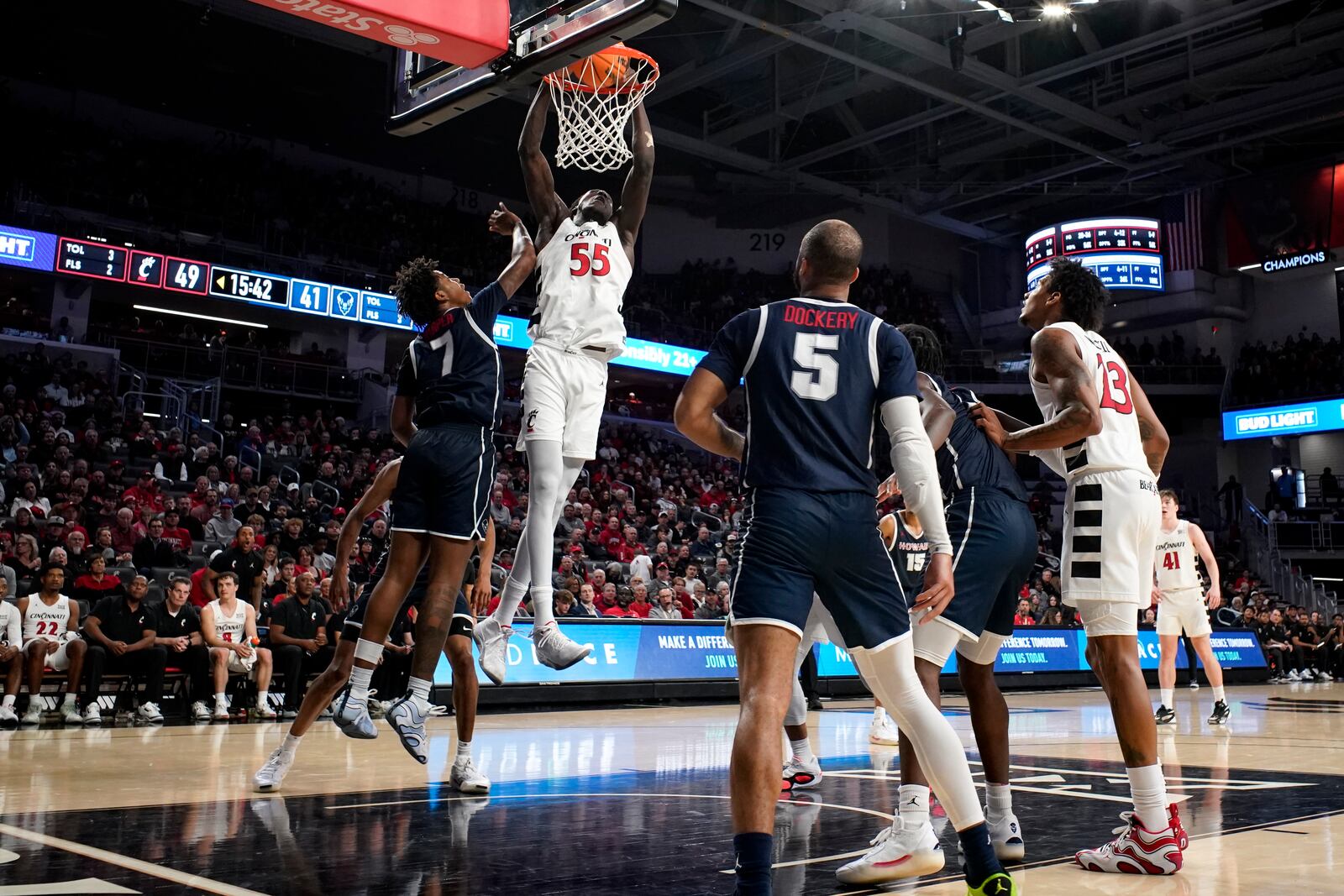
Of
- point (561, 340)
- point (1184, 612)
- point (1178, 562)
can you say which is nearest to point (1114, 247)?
point (1178, 562)

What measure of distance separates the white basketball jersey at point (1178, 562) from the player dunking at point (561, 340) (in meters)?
7.74

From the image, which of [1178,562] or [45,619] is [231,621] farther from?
[1178,562]

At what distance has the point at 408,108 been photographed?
25.1 ft

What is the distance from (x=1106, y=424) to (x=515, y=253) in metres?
3.22

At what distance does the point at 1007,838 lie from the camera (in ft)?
13.7

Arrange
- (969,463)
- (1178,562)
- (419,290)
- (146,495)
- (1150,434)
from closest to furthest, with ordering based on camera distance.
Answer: (969,463) → (1150,434) → (419,290) → (1178,562) → (146,495)

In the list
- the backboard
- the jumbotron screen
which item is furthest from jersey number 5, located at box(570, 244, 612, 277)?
the jumbotron screen

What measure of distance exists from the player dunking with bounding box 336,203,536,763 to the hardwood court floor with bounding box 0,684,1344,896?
2.18 feet

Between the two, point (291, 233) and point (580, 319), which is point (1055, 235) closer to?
point (291, 233)

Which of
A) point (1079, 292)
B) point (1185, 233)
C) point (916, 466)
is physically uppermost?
point (1185, 233)

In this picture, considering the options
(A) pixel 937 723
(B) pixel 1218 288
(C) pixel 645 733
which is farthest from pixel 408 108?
(B) pixel 1218 288

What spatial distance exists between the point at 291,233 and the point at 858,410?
2504cm

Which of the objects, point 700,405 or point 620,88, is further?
point 620,88

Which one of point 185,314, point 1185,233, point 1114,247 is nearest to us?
point 185,314
